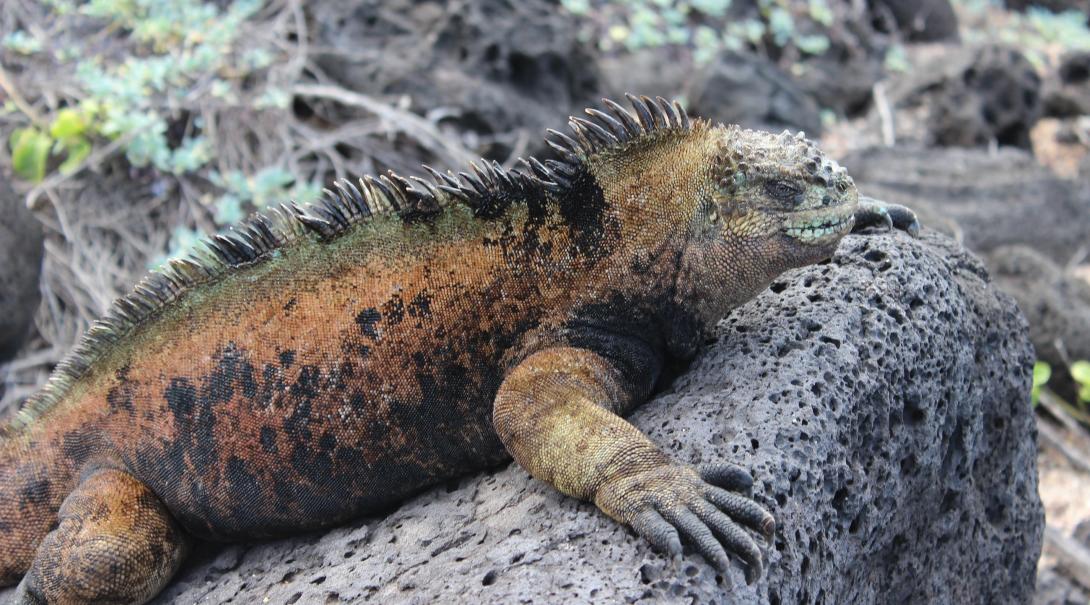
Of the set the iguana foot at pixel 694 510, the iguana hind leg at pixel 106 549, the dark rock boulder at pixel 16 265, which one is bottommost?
the iguana hind leg at pixel 106 549

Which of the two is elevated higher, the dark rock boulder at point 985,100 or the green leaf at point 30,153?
the green leaf at point 30,153

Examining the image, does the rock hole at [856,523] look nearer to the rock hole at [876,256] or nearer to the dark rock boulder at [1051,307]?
the rock hole at [876,256]

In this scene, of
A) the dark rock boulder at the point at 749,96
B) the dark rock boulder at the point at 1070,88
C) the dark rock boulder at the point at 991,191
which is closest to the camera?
the dark rock boulder at the point at 991,191

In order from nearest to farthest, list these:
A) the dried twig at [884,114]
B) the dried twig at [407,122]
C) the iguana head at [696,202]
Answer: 1. the iguana head at [696,202]
2. the dried twig at [407,122]
3. the dried twig at [884,114]

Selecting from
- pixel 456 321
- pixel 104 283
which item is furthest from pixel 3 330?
pixel 456 321

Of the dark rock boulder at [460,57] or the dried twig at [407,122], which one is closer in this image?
the dried twig at [407,122]

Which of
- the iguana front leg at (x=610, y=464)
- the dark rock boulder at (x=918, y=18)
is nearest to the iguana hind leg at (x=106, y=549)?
the iguana front leg at (x=610, y=464)

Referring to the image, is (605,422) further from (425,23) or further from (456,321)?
(425,23)
